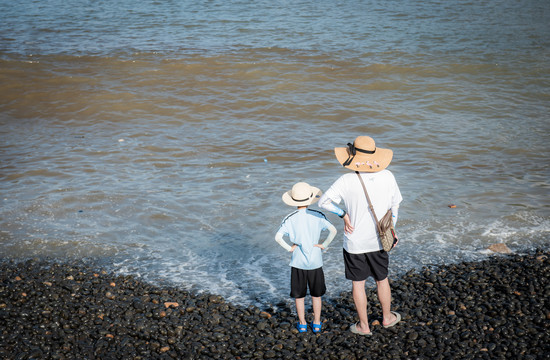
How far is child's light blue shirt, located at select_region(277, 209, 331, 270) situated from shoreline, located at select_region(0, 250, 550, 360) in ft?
3.21

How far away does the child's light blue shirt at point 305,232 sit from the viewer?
5.99 meters

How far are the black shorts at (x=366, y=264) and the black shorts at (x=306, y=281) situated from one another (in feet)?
1.17

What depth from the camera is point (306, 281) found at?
243 inches

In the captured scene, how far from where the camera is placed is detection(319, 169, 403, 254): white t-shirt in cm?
582

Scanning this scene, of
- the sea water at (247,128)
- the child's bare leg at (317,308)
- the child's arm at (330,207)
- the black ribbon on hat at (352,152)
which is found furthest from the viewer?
the sea water at (247,128)

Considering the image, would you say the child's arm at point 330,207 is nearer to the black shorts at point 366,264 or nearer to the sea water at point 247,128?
the black shorts at point 366,264

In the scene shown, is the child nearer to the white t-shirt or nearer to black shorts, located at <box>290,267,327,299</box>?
black shorts, located at <box>290,267,327,299</box>

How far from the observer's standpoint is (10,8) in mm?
29906

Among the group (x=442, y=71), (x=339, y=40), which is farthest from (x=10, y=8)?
(x=442, y=71)

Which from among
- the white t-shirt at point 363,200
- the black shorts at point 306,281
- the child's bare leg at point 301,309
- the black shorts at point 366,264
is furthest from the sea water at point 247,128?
the white t-shirt at point 363,200

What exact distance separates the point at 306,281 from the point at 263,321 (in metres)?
0.92

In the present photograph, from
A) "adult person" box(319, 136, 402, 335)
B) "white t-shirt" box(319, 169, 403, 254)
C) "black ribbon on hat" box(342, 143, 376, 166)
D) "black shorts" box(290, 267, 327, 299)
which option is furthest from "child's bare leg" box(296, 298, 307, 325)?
"black ribbon on hat" box(342, 143, 376, 166)

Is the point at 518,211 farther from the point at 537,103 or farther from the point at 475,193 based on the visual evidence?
the point at 537,103

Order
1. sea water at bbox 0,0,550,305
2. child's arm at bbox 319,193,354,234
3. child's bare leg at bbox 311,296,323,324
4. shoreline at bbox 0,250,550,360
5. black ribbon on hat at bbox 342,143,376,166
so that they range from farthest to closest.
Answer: sea water at bbox 0,0,550,305 → child's bare leg at bbox 311,296,323,324 → shoreline at bbox 0,250,550,360 → black ribbon on hat at bbox 342,143,376,166 → child's arm at bbox 319,193,354,234
